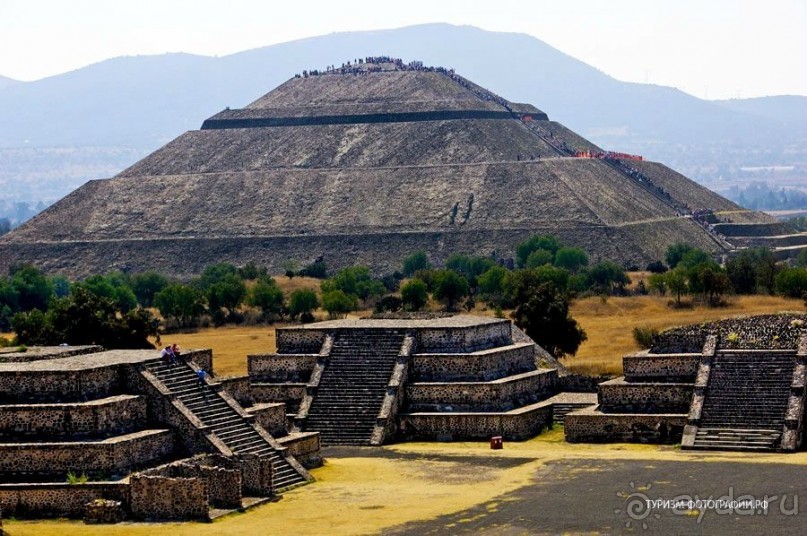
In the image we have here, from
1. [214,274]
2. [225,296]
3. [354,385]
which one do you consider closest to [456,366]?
[354,385]

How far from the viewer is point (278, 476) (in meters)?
46.8

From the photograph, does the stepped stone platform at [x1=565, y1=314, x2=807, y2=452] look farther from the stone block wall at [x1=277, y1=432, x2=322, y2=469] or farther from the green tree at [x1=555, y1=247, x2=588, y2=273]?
the green tree at [x1=555, y1=247, x2=588, y2=273]

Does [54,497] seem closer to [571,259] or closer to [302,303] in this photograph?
[302,303]

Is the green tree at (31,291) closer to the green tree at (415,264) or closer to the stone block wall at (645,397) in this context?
the green tree at (415,264)

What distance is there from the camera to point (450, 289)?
104312 millimetres

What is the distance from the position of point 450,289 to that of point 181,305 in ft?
49.8

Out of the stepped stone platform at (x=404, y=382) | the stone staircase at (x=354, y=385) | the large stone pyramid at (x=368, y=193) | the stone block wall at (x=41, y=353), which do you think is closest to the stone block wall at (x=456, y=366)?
the stepped stone platform at (x=404, y=382)

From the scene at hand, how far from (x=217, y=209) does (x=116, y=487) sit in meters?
117

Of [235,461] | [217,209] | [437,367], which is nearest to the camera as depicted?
[235,461]

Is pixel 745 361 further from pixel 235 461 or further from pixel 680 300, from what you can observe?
pixel 680 300

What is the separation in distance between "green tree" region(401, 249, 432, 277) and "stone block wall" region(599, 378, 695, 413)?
8019cm

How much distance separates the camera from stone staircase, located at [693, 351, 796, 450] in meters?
51.6

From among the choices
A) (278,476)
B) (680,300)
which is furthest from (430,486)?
(680,300)

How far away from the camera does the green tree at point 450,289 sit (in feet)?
341
